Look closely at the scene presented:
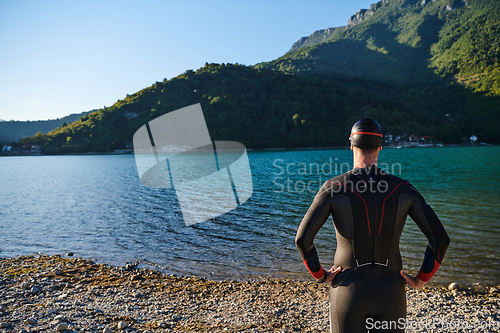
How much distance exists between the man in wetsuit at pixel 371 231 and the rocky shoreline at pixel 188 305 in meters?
3.36

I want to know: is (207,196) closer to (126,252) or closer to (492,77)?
(126,252)

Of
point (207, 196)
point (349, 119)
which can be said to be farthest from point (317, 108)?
point (207, 196)

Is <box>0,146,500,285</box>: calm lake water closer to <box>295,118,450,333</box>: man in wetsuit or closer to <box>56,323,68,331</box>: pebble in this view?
<box>56,323,68,331</box>: pebble

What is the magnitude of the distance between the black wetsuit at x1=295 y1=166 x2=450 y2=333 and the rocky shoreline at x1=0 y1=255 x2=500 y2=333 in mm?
3371

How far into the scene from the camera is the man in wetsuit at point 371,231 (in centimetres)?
237

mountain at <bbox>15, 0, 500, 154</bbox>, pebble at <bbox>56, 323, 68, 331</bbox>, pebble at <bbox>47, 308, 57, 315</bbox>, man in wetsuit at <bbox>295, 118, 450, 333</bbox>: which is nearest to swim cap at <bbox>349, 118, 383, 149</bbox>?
man in wetsuit at <bbox>295, 118, 450, 333</bbox>

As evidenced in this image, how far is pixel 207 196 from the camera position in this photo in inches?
965

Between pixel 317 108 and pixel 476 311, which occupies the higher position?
pixel 317 108

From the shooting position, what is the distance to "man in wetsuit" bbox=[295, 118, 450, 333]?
2.37 m

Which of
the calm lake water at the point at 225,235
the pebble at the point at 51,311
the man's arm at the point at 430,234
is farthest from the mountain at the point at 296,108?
the man's arm at the point at 430,234

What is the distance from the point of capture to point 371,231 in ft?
7.86

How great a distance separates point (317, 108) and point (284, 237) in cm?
15258

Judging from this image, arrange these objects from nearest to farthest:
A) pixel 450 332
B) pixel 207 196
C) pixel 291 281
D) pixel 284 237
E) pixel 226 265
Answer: pixel 450 332
pixel 291 281
pixel 226 265
pixel 284 237
pixel 207 196

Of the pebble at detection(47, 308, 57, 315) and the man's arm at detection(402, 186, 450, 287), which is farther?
the pebble at detection(47, 308, 57, 315)
